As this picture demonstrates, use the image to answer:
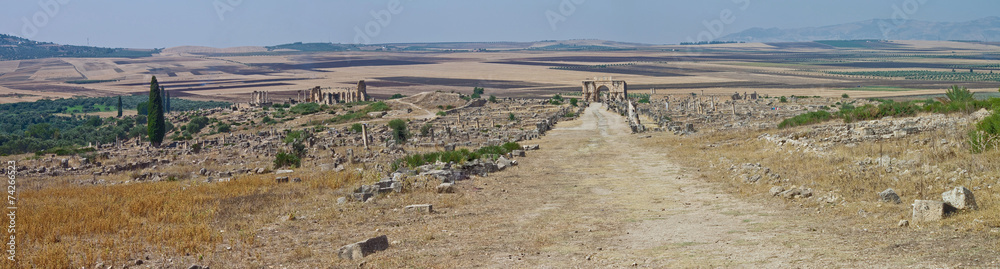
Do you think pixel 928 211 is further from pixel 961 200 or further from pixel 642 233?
pixel 642 233

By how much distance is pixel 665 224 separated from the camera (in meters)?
11.0

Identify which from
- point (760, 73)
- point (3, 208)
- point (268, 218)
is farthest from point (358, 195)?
point (760, 73)

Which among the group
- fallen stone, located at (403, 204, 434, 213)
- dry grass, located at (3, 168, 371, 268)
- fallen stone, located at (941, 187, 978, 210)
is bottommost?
dry grass, located at (3, 168, 371, 268)

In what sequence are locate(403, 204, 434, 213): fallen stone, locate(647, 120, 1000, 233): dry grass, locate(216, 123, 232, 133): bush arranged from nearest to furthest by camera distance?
locate(647, 120, 1000, 233): dry grass < locate(403, 204, 434, 213): fallen stone < locate(216, 123, 232, 133): bush

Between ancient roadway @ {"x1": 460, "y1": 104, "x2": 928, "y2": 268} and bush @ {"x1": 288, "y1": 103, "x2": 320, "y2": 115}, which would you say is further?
bush @ {"x1": 288, "y1": 103, "x2": 320, "y2": 115}

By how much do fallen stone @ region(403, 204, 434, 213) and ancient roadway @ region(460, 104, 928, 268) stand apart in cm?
107

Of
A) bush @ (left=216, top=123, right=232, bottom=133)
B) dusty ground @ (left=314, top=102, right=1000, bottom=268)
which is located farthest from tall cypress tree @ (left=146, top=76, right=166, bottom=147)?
dusty ground @ (left=314, top=102, right=1000, bottom=268)

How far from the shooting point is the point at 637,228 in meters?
10.8

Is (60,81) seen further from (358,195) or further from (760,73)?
(358,195)

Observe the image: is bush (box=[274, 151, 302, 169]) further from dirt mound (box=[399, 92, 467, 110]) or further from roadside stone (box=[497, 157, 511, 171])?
dirt mound (box=[399, 92, 467, 110])

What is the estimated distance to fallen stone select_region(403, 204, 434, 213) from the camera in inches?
500

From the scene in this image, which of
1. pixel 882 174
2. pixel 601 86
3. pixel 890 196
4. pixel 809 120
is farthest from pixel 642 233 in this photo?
pixel 601 86

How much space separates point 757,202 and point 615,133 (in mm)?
20938

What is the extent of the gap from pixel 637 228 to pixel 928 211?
11.8 feet
